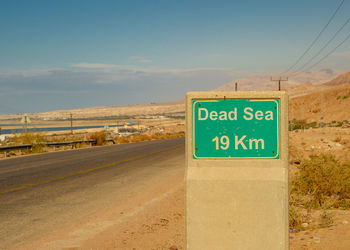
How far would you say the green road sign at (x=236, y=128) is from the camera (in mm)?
3416

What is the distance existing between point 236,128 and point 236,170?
0.38m

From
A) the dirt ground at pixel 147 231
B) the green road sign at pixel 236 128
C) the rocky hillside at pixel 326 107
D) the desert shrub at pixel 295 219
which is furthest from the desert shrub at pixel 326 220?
the rocky hillside at pixel 326 107

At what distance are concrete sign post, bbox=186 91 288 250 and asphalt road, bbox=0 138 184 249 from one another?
3926 millimetres

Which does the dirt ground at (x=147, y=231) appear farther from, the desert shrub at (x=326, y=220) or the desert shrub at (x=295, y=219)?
the desert shrub at (x=295, y=219)

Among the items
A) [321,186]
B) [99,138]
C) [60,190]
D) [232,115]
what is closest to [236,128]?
[232,115]

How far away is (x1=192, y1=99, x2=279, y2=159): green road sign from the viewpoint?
3416 millimetres

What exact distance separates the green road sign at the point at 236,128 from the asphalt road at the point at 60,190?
4.08 meters

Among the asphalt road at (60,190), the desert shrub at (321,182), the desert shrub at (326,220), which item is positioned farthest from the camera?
the desert shrub at (321,182)

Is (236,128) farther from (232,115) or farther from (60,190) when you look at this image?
(60,190)

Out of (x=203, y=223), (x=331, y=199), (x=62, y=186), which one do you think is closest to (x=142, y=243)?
(x=203, y=223)

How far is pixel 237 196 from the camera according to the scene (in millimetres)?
3324

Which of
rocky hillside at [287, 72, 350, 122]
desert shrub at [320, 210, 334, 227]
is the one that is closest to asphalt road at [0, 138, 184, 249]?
desert shrub at [320, 210, 334, 227]

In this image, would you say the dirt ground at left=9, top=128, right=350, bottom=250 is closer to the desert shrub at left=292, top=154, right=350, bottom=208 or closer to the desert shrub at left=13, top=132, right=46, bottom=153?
the desert shrub at left=292, top=154, right=350, bottom=208

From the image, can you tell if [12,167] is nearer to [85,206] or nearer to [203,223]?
[85,206]
